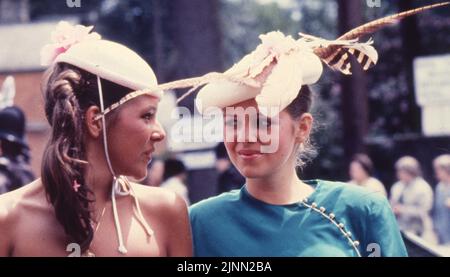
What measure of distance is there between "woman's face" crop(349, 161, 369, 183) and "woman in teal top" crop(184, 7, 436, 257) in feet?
7.63

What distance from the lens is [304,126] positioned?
190 centimetres

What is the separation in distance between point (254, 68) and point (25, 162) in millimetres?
1974

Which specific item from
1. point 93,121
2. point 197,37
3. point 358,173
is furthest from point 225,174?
point 93,121

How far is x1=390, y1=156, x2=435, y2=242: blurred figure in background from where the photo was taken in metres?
3.54

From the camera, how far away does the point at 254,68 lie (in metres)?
1.81

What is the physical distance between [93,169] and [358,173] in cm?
269

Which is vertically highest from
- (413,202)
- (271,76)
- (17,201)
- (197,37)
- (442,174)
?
(197,37)

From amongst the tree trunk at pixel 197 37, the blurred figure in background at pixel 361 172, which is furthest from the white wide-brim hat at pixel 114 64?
the tree trunk at pixel 197 37

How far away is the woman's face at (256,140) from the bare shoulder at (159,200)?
157 mm

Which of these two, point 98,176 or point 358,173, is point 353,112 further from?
point 98,176

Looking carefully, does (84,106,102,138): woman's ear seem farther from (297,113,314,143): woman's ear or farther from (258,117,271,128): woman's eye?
(297,113,314,143): woman's ear

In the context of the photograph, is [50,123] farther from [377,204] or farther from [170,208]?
[377,204]

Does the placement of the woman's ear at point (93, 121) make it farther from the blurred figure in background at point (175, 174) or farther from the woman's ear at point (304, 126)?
the blurred figure in background at point (175, 174)

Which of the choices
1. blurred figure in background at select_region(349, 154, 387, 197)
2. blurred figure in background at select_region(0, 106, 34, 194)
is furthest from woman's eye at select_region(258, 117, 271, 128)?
blurred figure in background at select_region(349, 154, 387, 197)
